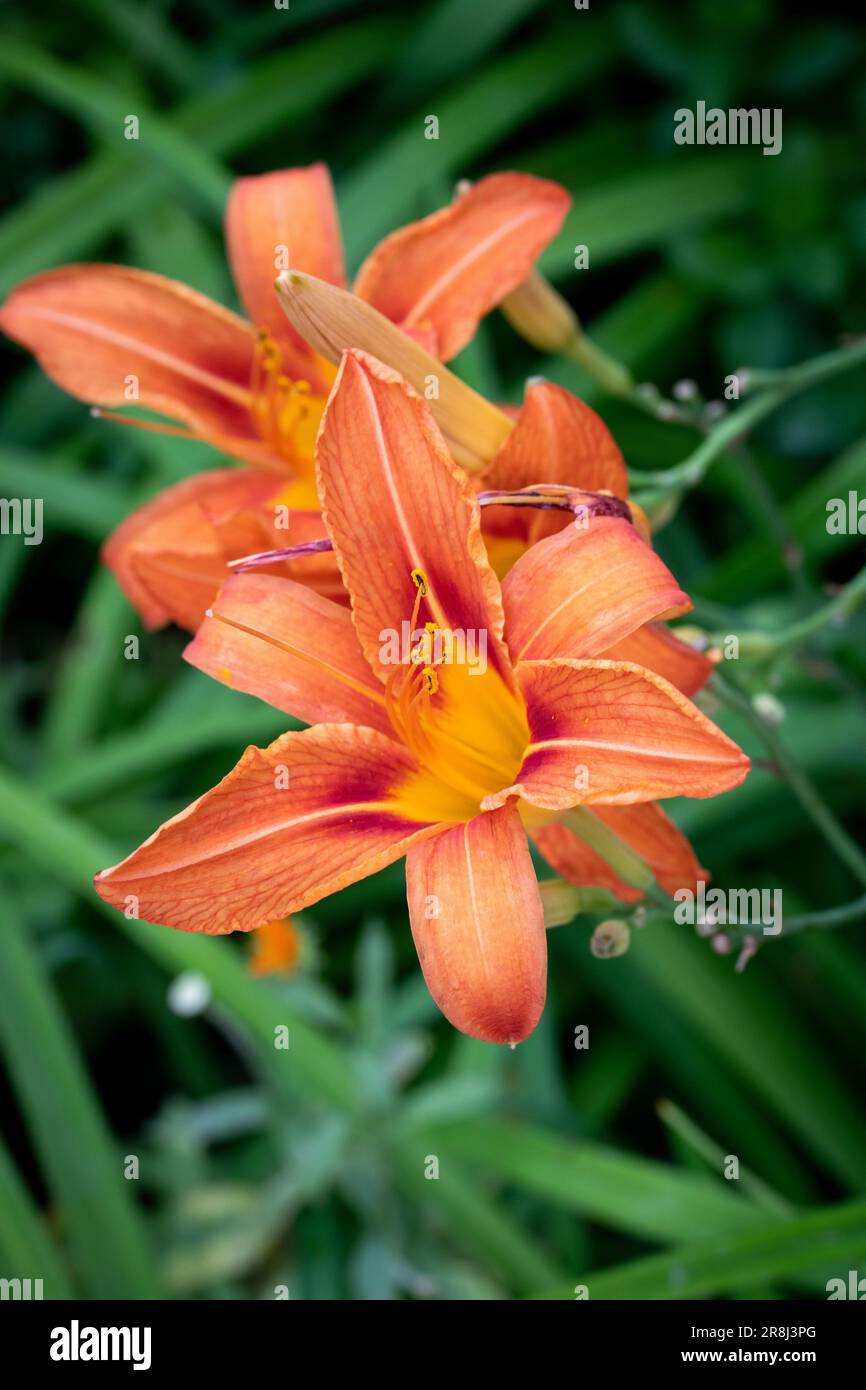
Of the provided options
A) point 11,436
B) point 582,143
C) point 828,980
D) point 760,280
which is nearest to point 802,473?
point 760,280

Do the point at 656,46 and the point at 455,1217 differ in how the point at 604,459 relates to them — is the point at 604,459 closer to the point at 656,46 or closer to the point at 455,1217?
the point at 455,1217

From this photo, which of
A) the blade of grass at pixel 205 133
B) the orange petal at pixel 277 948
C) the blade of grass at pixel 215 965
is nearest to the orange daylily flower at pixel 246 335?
the blade of grass at pixel 215 965

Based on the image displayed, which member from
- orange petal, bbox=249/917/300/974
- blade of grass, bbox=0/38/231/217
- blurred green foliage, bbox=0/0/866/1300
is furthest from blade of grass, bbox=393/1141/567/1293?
blade of grass, bbox=0/38/231/217

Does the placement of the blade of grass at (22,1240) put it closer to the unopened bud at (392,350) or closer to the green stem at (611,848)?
the green stem at (611,848)

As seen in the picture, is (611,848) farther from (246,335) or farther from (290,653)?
(246,335)

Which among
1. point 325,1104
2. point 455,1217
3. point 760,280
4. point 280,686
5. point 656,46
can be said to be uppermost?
point 656,46

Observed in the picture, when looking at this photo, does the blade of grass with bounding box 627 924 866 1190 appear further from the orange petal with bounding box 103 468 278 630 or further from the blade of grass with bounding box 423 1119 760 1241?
the orange petal with bounding box 103 468 278 630
